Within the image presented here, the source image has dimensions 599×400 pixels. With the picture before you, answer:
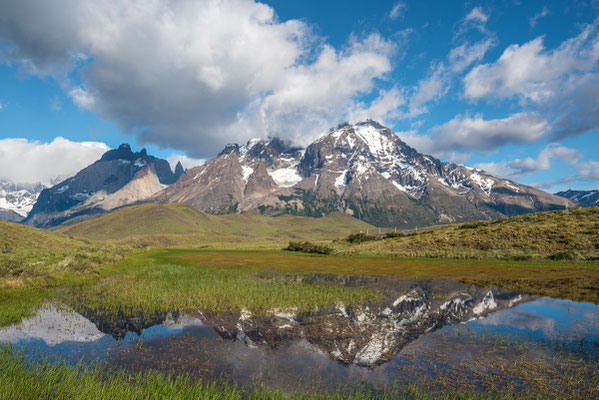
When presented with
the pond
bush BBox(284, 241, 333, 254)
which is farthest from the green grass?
bush BBox(284, 241, 333, 254)

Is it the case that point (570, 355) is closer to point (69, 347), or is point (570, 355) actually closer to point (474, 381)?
point (474, 381)

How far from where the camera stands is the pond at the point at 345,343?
12812 millimetres

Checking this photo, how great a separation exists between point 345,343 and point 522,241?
62894 millimetres

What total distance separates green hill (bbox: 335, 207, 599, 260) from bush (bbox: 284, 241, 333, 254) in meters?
11.3

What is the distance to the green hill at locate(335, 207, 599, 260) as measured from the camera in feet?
177

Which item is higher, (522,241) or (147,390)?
(522,241)

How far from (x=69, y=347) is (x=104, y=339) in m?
1.62

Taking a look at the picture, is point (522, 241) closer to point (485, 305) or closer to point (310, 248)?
point (485, 305)

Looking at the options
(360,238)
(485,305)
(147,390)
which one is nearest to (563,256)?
(485,305)

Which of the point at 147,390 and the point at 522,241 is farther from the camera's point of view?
the point at 522,241

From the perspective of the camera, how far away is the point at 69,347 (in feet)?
50.9

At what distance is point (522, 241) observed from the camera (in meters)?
62.6

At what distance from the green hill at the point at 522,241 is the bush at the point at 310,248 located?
11.3 meters

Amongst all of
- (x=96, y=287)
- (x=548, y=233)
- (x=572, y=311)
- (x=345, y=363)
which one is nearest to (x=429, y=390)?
(x=345, y=363)
